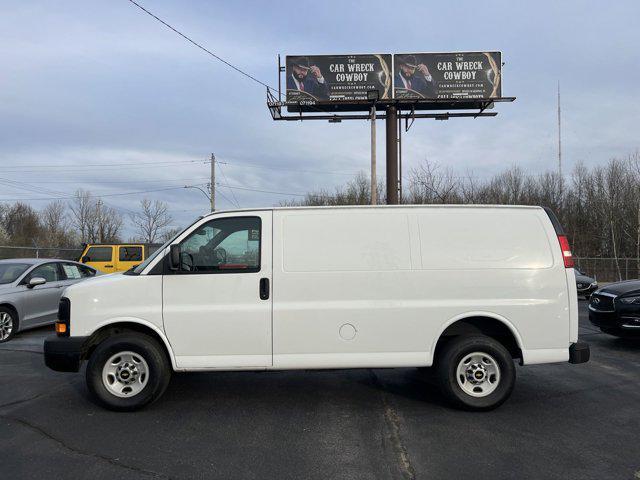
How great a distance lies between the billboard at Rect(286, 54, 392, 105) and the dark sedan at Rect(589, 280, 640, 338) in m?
15.8

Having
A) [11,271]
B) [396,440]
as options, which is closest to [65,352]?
[396,440]

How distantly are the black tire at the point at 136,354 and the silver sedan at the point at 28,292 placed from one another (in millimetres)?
5120

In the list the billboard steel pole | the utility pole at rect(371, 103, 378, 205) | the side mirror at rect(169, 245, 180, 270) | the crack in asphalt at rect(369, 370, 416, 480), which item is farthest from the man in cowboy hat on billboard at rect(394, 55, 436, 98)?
the side mirror at rect(169, 245, 180, 270)

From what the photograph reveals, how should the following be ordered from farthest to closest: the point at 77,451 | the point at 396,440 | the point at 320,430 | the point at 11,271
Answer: the point at 11,271 → the point at 320,430 → the point at 396,440 → the point at 77,451

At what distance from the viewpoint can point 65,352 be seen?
4.89m

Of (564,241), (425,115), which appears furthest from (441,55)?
(564,241)

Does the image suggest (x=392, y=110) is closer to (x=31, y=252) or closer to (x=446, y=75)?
(x=446, y=75)

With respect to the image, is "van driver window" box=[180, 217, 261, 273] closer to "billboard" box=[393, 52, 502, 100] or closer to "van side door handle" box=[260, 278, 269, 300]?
"van side door handle" box=[260, 278, 269, 300]

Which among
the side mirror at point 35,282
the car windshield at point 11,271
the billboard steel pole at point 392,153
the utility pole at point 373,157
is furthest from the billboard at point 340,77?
the side mirror at point 35,282

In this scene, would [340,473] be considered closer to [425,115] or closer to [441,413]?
[441,413]

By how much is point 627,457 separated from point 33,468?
476 centimetres

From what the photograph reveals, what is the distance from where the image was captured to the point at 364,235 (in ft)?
16.7

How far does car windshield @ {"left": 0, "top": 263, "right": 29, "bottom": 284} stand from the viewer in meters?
9.20

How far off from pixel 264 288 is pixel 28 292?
663 cm
